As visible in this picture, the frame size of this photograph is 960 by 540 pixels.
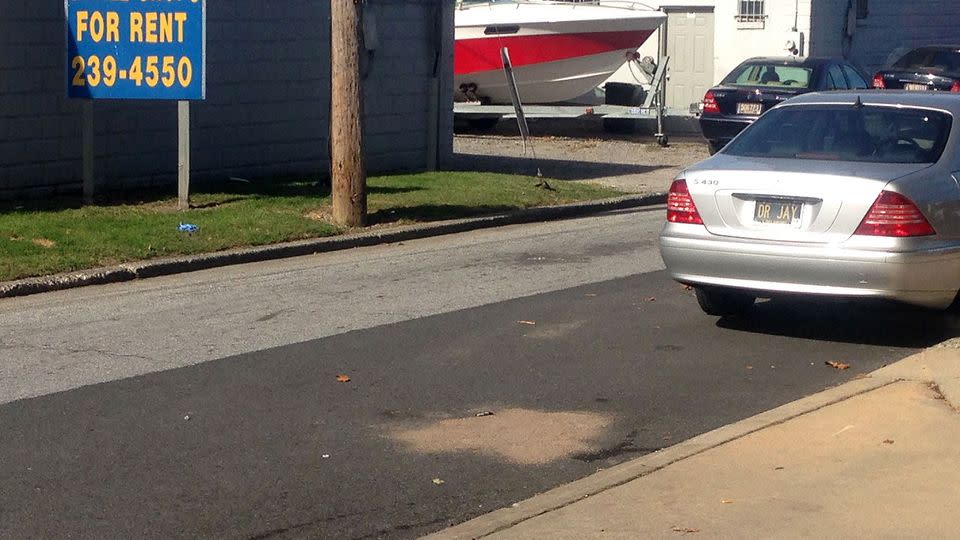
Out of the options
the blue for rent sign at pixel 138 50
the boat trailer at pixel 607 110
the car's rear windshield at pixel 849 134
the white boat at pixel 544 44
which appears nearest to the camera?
the car's rear windshield at pixel 849 134

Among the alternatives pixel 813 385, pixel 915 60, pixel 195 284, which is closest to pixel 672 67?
pixel 915 60

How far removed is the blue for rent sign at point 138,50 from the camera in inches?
579

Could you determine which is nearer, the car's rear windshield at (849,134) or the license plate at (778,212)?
the license plate at (778,212)

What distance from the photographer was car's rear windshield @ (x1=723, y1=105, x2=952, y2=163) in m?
9.53

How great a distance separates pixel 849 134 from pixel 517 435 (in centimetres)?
397

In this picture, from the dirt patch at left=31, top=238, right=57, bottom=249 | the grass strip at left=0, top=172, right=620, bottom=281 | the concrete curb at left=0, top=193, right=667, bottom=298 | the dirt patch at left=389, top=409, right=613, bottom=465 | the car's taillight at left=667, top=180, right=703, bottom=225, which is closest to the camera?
the dirt patch at left=389, top=409, right=613, bottom=465

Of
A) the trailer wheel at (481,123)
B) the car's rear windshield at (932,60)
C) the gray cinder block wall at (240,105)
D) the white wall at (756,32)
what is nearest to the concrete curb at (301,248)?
the gray cinder block wall at (240,105)

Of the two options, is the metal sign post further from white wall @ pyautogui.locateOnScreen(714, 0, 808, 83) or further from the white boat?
white wall @ pyautogui.locateOnScreen(714, 0, 808, 83)

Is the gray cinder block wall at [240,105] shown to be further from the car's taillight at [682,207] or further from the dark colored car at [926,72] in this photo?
the dark colored car at [926,72]

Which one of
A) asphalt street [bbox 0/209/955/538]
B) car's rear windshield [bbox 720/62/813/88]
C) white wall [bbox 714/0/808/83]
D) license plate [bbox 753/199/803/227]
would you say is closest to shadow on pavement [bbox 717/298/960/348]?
asphalt street [bbox 0/209/955/538]

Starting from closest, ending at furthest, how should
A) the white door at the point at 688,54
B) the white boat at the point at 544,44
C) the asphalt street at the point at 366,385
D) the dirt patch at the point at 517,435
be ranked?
1. the asphalt street at the point at 366,385
2. the dirt patch at the point at 517,435
3. the white boat at the point at 544,44
4. the white door at the point at 688,54

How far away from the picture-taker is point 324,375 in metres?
8.32

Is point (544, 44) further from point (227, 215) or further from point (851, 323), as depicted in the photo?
point (851, 323)

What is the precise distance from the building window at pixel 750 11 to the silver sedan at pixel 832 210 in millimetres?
19230
